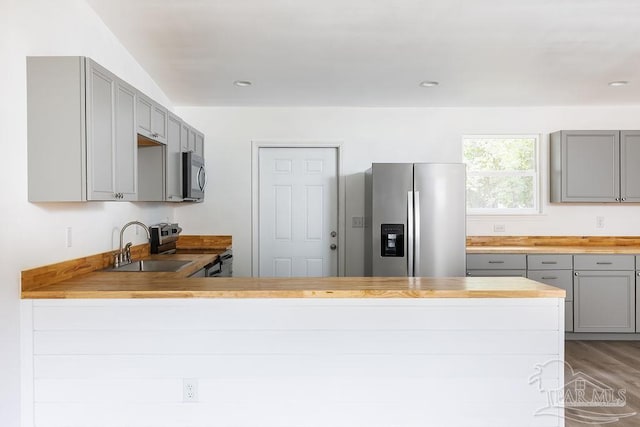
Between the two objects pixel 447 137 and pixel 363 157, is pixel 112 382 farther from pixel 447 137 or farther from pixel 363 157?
pixel 447 137

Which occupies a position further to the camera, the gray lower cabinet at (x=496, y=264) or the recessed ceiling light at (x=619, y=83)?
the gray lower cabinet at (x=496, y=264)

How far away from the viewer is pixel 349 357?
213 cm

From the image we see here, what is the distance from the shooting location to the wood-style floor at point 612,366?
2.71m

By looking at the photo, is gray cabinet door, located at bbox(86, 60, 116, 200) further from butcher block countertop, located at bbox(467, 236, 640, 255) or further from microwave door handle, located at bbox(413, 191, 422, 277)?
butcher block countertop, located at bbox(467, 236, 640, 255)

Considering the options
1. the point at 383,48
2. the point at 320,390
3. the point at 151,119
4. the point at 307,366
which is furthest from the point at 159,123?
the point at 320,390

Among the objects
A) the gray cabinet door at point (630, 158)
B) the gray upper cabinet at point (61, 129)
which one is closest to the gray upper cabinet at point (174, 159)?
the gray upper cabinet at point (61, 129)

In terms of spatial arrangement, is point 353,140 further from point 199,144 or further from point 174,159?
point 174,159

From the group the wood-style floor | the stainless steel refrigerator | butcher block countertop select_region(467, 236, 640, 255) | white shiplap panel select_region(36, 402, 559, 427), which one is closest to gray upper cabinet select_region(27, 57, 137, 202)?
white shiplap panel select_region(36, 402, 559, 427)

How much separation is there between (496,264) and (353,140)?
192cm

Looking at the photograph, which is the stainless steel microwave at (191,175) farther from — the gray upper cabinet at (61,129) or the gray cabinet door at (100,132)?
the gray upper cabinet at (61,129)

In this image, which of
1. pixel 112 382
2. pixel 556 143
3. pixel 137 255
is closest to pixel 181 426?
pixel 112 382

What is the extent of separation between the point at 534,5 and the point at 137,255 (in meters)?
3.28

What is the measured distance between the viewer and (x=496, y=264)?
4.20 meters

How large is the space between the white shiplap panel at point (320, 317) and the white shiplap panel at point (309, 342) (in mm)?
30
